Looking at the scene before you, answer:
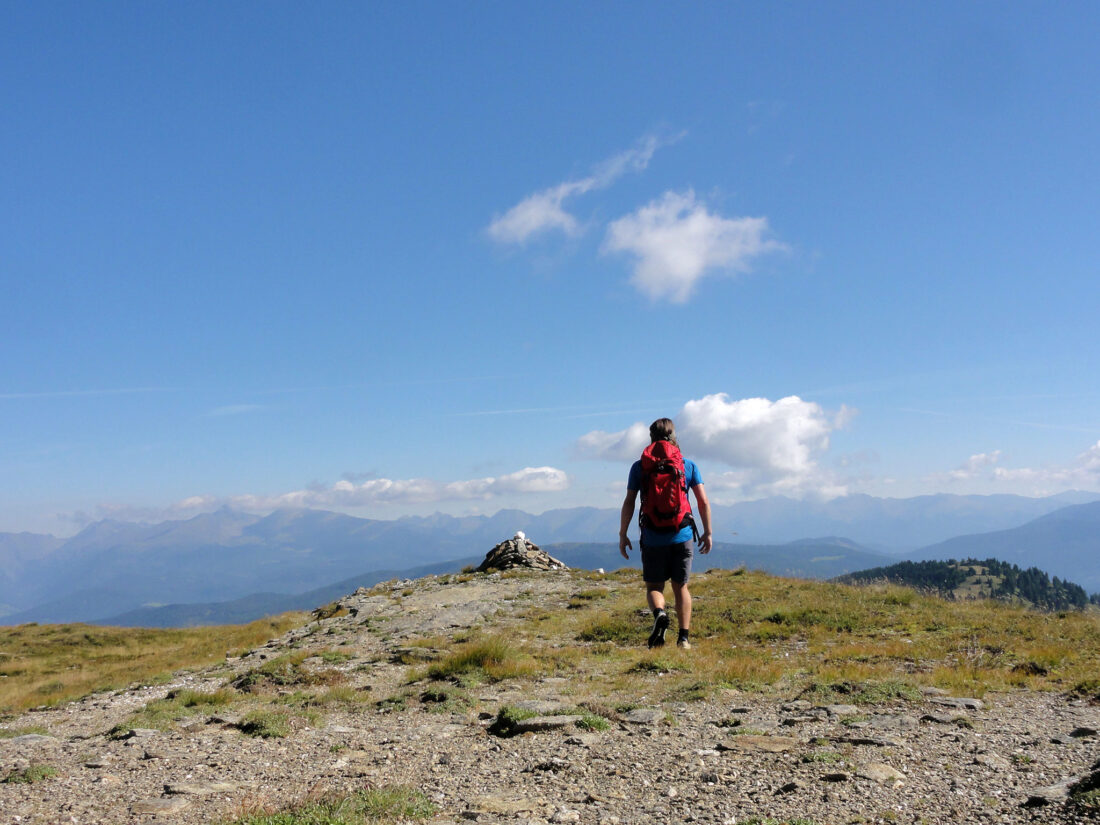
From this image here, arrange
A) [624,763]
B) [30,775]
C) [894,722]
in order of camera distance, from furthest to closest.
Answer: [894,722]
[30,775]
[624,763]

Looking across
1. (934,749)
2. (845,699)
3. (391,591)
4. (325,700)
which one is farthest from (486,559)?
(934,749)

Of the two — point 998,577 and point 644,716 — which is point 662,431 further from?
point 998,577

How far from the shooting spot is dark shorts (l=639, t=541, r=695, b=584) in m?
9.71

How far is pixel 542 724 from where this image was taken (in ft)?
21.7

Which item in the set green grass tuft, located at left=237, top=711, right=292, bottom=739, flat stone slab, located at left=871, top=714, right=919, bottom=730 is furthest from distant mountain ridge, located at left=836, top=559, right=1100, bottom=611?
green grass tuft, located at left=237, top=711, right=292, bottom=739

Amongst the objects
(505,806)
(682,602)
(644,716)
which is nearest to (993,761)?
(644,716)

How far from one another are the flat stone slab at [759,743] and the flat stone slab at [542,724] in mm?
1629

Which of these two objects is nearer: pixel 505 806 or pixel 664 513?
pixel 505 806

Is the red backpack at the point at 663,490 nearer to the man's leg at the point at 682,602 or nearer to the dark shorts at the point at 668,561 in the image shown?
the dark shorts at the point at 668,561

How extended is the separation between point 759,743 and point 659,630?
15.1 feet

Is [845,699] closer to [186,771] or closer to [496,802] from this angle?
[496,802]

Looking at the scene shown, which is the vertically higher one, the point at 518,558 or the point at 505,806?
the point at 505,806

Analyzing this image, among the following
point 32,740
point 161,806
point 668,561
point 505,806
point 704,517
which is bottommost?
point 32,740

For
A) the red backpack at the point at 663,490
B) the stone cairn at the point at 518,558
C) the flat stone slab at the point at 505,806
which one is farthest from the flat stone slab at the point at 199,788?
the stone cairn at the point at 518,558
